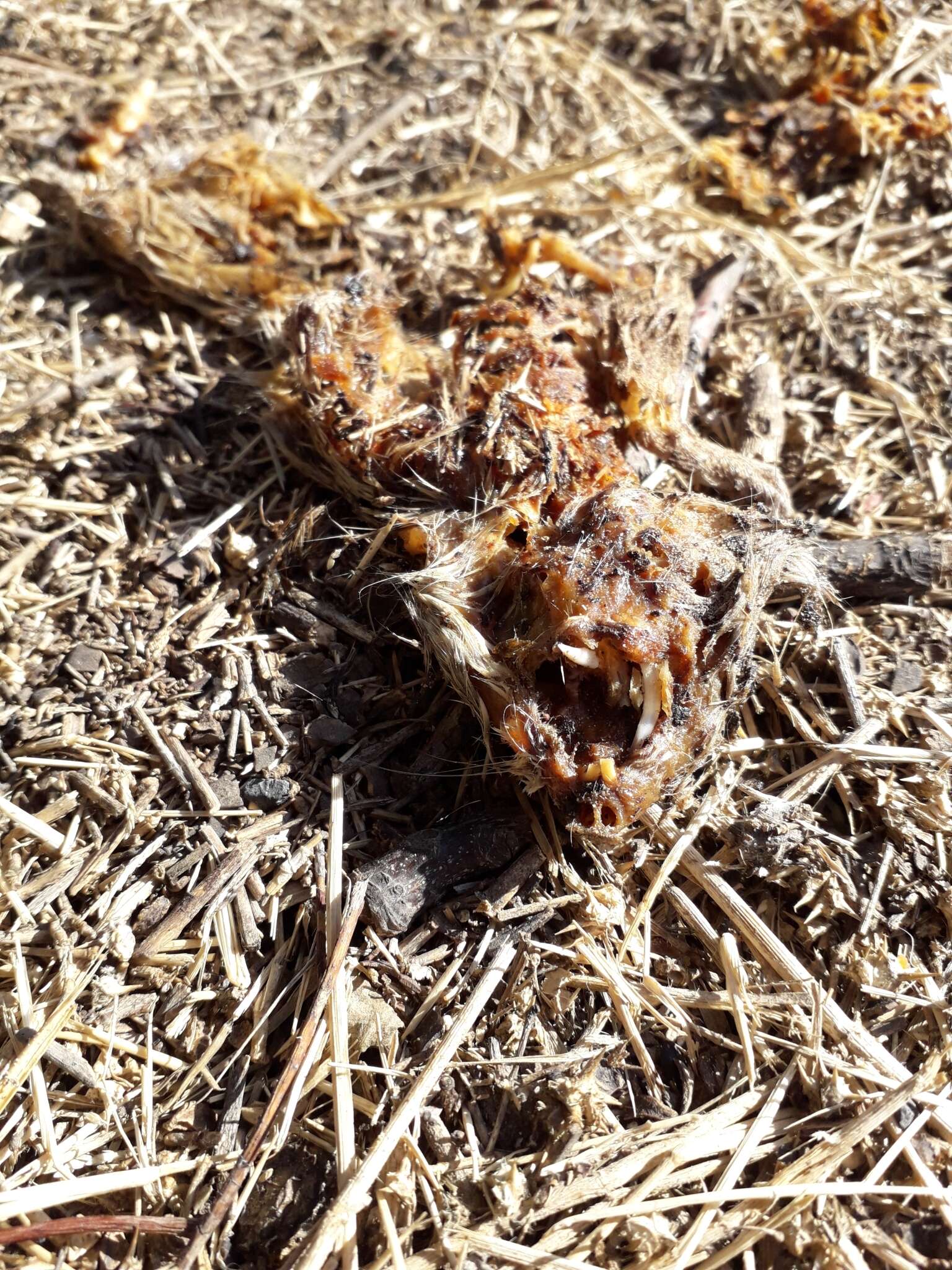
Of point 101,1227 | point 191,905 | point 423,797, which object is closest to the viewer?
point 101,1227

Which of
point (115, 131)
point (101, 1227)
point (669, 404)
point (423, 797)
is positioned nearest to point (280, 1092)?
point (101, 1227)

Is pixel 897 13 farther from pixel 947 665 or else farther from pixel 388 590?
pixel 388 590

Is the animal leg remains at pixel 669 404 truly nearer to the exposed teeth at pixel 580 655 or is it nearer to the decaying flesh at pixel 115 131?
the exposed teeth at pixel 580 655

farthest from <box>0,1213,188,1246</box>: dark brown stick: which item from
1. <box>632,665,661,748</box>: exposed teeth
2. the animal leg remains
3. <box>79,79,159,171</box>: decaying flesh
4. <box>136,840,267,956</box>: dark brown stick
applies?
<box>79,79,159,171</box>: decaying flesh

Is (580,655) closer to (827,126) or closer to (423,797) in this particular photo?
(423,797)

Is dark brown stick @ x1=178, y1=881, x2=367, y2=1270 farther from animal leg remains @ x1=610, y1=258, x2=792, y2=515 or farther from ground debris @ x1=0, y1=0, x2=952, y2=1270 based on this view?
animal leg remains @ x1=610, y1=258, x2=792, y2=515

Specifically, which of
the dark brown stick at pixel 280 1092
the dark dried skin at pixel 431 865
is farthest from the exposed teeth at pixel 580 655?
the dark brown stick at pixel 280 1092


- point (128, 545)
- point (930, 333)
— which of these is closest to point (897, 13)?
point (930, 333)
